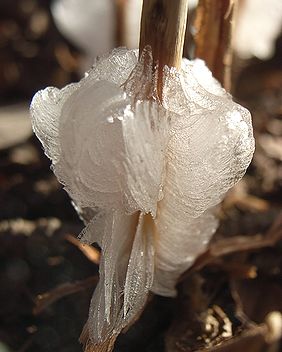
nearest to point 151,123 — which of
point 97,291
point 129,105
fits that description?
point 129,105

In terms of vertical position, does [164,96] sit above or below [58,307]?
above

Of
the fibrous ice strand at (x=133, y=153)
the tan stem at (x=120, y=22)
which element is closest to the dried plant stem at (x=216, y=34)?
the fibrous ice strand at (x=133, y=153)

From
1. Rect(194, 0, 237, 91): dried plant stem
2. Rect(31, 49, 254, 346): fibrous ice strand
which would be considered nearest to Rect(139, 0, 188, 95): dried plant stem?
Rect(31, 49, 254, 346): fibrous ice strand

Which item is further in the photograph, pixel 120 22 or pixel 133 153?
pixel 120 22

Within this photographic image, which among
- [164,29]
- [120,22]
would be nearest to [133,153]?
[164,29]

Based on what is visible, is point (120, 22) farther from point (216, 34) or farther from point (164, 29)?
point (164, 29)

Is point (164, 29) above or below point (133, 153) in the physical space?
above

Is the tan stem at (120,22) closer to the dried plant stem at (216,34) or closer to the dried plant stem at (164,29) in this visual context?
the dried plant stem at (216,34)

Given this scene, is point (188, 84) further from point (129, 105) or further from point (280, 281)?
point (280, 281)
